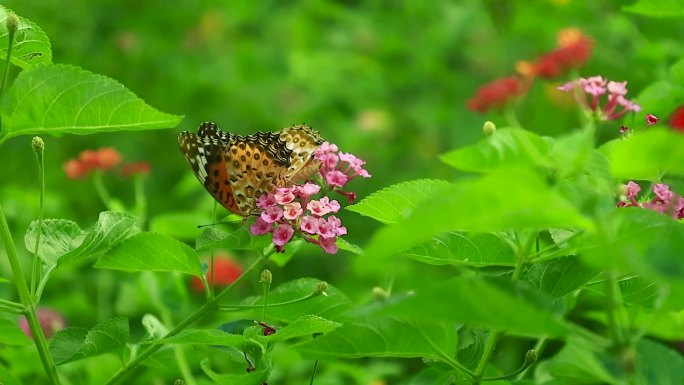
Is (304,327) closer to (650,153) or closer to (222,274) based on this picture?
(650,153)

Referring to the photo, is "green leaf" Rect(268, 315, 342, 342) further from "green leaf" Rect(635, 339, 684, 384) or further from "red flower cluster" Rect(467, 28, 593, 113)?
"red flower cluster" Rect(467, 28, 593, 113)

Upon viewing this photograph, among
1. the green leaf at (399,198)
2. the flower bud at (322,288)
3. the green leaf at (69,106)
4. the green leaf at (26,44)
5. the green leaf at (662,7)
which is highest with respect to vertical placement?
the green leaf at (26,44)

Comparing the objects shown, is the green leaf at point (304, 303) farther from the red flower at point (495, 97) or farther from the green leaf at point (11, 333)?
the red flower at point (495, 97)

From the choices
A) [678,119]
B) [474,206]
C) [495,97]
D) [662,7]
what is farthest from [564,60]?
[474,206]

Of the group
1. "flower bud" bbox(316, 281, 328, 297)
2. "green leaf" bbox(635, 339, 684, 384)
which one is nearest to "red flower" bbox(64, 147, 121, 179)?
"flower bud" bbox(316, 281, 328, 297)

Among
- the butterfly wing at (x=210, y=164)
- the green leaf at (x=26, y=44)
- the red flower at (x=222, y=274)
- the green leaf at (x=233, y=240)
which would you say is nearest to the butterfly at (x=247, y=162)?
the butterfly wing at (x=210, y=164)

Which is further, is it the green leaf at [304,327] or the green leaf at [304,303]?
the green leaf at [304,303]
